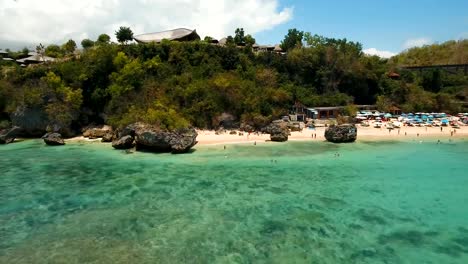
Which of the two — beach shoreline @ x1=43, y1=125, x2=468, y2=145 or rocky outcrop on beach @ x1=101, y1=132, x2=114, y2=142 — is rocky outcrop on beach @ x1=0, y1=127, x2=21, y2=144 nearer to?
beach shoreline @ x1=43, y1=125, x2=468, y2=145

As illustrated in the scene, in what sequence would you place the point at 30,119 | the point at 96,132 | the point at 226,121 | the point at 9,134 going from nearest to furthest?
1. the point at 9,134
2. the point at 96,132
3. the point at 30,119
4. the point at 226,121

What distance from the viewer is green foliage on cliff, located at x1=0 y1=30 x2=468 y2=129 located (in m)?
42.6

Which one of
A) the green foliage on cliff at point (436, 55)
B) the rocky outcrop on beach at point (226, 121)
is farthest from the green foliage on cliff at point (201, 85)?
the green foliage on cliff at point (436, 55)

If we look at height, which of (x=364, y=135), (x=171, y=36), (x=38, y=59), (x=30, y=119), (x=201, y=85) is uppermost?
(x=171, y=36)

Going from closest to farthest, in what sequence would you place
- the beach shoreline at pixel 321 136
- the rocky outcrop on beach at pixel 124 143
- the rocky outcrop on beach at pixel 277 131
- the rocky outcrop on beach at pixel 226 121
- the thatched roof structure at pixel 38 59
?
the rocky outcrop on beach at pixel 124 143 → the rocky outcrop on beach at pixel 277 131 → the beach shoreline at pixel 321 136 → the rocky outcrop on beach at pixel 226 121 → the thatched roof structure at pixel 38 59

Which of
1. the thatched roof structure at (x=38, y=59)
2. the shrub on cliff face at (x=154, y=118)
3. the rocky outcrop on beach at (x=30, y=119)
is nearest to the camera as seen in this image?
the shrub on cliff face at (x=154, y=118)

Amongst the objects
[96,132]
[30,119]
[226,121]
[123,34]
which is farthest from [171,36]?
[30,119]

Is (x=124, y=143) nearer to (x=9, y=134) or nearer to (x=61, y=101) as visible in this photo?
(x=61, y=101)

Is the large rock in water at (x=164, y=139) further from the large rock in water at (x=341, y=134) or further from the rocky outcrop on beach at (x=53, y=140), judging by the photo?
the large rock in water at (x=341, y=134)

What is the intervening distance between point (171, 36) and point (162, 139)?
27.6 meters

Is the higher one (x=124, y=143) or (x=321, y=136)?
(x=321, y=136)

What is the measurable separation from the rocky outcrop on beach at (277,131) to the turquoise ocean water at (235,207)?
5092mm

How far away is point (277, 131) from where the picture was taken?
39.2m

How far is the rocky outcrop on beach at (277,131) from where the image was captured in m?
38.5
